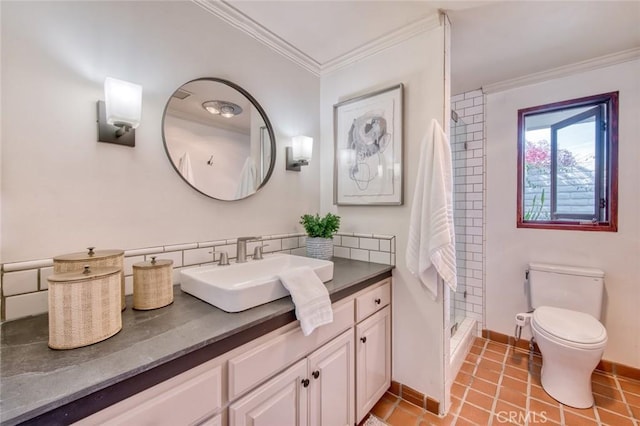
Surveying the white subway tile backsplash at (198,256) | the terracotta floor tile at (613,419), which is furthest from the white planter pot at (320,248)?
the terracotta floor tile at (613,419)

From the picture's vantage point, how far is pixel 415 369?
1626 millimetres

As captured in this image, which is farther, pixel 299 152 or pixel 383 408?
pixel 299 152

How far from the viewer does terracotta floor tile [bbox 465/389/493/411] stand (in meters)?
1.61

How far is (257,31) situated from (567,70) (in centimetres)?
229

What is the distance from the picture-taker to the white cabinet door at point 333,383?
3.76ft

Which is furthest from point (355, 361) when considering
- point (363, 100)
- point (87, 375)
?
point (363, 100)

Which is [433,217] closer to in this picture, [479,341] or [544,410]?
A: [544,410]

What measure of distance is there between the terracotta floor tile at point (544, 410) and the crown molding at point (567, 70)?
231 cm

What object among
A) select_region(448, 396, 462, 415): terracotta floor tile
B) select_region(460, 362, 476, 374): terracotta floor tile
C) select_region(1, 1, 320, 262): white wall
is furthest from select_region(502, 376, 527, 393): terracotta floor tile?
select_region(1, 1, 320, 262): white wall

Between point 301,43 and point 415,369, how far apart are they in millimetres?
2215

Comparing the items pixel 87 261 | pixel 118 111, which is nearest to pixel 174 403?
pixel 87 261

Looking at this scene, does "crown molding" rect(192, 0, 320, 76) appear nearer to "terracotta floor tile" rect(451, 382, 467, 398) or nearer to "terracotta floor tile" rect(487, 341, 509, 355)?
"terracotta floor tile" rect(451, 382, 467, 398)

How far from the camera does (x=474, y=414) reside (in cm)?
154

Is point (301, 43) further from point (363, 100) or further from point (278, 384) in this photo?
point (278, 384)
